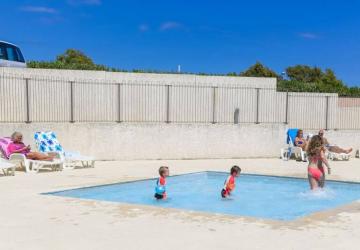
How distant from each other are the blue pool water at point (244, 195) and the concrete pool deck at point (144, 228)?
99 centimetres

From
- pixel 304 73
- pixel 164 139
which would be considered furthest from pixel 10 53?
pixel 304 73

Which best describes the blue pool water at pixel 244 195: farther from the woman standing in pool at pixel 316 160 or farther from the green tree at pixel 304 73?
the green tree at pixel 304 73

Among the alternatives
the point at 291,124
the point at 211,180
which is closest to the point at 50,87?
the point at 211,180

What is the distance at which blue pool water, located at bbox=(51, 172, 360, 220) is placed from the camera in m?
8.59

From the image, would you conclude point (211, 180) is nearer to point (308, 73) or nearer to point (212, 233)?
point (212, 233)

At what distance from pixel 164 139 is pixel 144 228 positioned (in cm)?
1128

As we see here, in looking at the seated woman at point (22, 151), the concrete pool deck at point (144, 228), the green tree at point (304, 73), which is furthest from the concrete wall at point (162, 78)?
the green tree at point (304, 73)

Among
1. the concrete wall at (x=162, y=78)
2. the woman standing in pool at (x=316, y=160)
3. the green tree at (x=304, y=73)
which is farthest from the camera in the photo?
the green tree at (x=304, y=73)

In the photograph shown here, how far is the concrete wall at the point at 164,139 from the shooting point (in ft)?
52.6

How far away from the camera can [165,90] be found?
18.1 metres

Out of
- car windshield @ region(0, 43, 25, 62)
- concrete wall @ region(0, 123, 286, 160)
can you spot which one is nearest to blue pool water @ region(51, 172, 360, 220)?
concrete wall @ region(0, 123, 286, 160)

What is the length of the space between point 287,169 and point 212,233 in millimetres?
8987

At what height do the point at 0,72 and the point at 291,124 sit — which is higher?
the point at 0,72

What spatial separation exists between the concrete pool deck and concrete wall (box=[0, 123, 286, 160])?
23.3 ft
